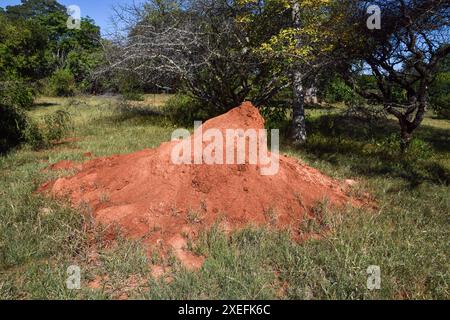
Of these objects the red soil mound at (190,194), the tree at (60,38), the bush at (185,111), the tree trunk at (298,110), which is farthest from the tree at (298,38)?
the tree at (60,38)

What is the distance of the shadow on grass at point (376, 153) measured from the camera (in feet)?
22.6

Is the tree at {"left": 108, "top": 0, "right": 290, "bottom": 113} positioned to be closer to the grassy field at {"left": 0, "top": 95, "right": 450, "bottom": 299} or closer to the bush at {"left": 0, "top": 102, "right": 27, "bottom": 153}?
the bush at {"left": 0, "top": 102, "right": 27, "bottom": 153}

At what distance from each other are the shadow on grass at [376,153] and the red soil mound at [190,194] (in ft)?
6.35

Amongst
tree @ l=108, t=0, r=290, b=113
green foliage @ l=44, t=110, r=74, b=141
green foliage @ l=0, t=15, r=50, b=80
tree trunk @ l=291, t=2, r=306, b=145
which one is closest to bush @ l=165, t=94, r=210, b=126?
tree @ l=108, t=0, r=290, b=113

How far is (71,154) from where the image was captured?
782 centimetres

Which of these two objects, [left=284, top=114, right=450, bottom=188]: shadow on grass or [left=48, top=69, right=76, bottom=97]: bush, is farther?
[left=48, top=69, right=76, bottom=97]: bush

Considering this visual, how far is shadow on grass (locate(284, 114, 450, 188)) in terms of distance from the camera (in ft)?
22.6

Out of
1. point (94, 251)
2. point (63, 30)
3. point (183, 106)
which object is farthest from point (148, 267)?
point (63, 30)

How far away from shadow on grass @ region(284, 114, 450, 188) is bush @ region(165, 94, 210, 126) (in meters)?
3.80

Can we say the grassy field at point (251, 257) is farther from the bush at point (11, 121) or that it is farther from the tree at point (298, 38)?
the tree at point (298, 38)

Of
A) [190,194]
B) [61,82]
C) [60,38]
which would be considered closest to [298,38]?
[190,194]

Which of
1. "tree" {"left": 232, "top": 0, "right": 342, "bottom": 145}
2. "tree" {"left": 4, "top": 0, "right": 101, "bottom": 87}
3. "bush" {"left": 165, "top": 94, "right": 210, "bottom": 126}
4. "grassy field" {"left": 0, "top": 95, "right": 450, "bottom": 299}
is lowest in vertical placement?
"grassy field" {"left": 0, "top": 95, "right": 450, "bottom": 299}

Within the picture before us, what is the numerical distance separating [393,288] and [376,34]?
632cm
